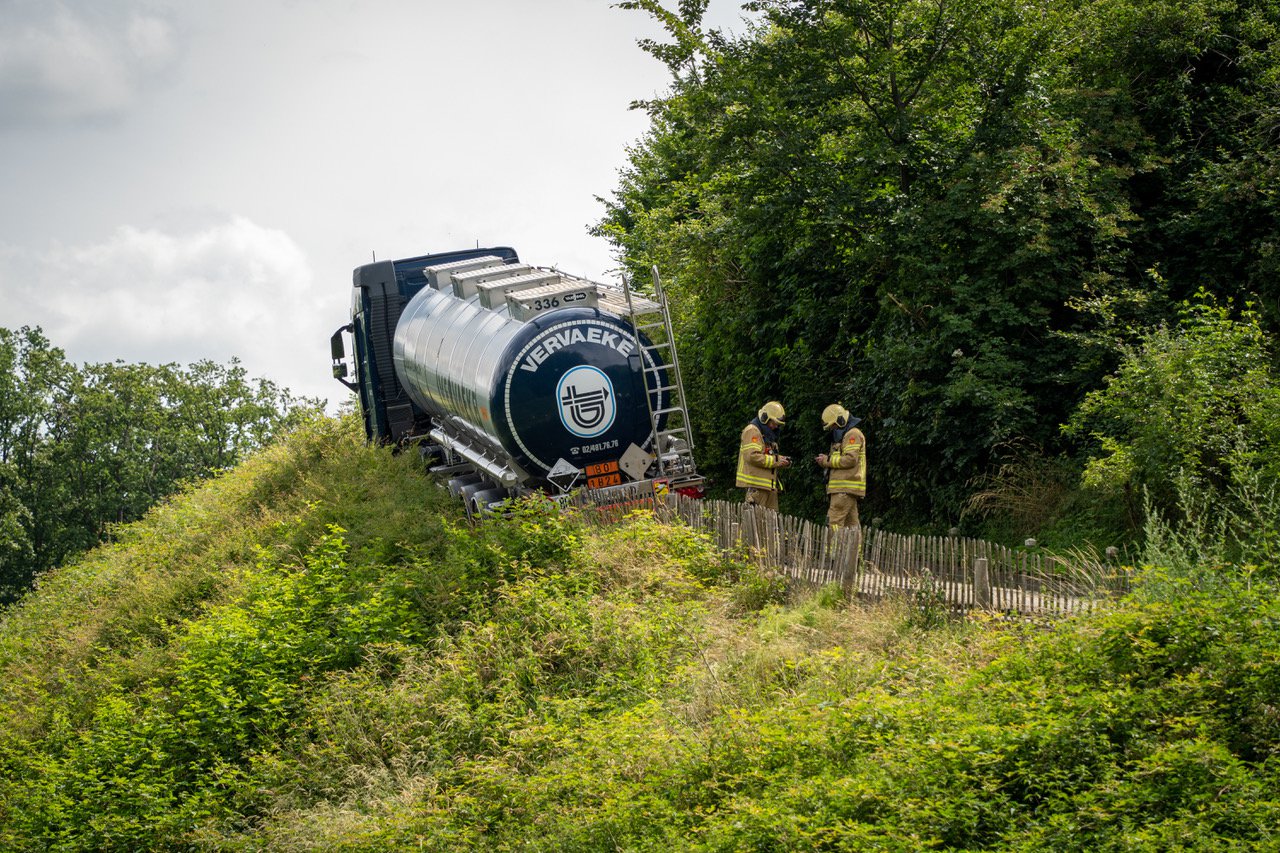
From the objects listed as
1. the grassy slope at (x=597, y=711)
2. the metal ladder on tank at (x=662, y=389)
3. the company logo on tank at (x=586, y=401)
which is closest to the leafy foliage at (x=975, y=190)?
the metal ladder on tank at (x=662, y=389)

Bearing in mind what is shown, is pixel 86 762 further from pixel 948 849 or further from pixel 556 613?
pixel 948 849

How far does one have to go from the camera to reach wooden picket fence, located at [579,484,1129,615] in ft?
30.0

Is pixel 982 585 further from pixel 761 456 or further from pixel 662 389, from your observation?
pixel 662 389

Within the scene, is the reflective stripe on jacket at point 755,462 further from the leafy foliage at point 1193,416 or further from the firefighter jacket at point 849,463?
the leafy foliage at point 1193,416

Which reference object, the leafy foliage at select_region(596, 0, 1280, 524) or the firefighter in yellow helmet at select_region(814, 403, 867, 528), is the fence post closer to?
the firefighter in yellow helmet at select_region(814, 403, 867, 528)

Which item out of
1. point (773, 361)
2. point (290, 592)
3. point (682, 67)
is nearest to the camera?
point (290, 592)

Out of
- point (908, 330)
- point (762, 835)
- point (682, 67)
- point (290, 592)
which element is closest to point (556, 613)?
point (290, 592)

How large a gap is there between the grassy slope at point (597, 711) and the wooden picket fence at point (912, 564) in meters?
0.33

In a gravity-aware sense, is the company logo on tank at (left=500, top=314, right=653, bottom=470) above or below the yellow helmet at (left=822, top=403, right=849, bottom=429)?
above

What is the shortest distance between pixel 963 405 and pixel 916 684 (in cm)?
664

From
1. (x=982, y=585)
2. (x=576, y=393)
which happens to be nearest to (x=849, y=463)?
(x=982, y=585)

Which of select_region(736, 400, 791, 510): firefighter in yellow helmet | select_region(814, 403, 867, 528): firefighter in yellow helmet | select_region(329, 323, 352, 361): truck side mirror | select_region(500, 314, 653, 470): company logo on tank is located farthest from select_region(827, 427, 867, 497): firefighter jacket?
select_region(329, 323, 352, 361): truck side mirror

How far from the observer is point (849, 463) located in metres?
12.7

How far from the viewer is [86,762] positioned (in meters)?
11.4
